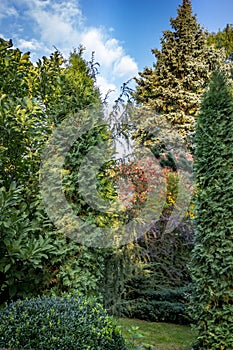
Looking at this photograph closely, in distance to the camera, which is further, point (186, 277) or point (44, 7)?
point (186, 277)

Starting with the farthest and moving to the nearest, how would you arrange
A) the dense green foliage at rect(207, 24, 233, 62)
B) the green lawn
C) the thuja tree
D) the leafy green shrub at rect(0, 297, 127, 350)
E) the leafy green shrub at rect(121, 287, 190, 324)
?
1. the dense green foliage at rect(207, 24, 233, 62)
2. the leafy green shrub at rect(121, 287, 190, 324)
3. the green lawn
4. the thuja tree
5. the leafy green shrub at rect(0, 297, 127, 350)

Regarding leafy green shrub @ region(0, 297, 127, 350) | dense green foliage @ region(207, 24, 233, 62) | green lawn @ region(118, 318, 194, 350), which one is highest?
dense green foliage @ region(207, 24, 233, 62)

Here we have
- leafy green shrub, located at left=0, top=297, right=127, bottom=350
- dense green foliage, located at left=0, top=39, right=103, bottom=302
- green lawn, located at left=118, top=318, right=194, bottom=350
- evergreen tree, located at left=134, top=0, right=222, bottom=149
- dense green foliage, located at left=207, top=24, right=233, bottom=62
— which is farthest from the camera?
dense green foliage, located at left=207, top=24, right=233, bottom=62

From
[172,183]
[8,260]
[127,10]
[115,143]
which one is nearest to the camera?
[8,260]

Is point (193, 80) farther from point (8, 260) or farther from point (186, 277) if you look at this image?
point (8, 260)

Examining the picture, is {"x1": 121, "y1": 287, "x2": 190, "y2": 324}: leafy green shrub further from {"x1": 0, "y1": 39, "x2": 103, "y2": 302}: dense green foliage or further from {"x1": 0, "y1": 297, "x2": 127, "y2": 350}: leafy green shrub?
{"x1": 0, "y1": 297, "x2": 127, "y2": 350}: leafy green shrub

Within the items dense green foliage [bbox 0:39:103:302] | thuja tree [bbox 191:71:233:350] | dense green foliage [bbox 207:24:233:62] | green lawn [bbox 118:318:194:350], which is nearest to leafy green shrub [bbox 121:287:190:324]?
green lawn [bbox 118:318:194:350]

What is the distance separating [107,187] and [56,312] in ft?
5.10

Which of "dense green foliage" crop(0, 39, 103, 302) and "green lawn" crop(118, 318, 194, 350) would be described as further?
"green lawn" crop(118, 318, 194, 350)

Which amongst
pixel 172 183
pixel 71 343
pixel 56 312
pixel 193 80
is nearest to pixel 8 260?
pixel 56 312

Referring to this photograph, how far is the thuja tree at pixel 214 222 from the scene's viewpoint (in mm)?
3920

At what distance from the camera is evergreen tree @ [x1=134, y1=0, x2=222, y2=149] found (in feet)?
44.2

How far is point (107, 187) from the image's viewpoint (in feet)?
12.3

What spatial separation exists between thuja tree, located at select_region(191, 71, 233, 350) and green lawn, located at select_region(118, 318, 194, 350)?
0.84m
